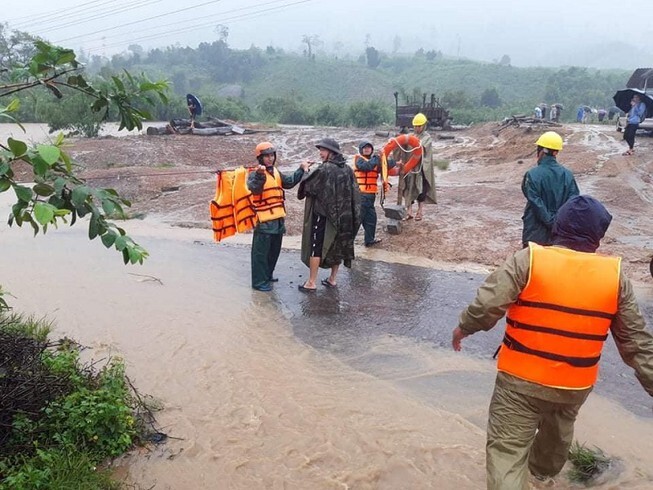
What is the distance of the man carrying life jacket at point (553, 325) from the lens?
2.50 m

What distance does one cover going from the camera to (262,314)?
5.99 metres

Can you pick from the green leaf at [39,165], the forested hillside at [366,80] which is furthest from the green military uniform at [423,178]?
the forested hillside at [366,80]

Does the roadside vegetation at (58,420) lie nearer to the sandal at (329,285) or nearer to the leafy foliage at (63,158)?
the leafy foliage at (63,158)

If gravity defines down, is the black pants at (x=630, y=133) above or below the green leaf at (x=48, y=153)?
below

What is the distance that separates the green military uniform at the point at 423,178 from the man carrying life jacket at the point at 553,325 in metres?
6.08

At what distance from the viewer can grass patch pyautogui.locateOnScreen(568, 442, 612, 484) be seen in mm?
3267

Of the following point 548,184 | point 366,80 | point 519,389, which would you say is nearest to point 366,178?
point 548,184

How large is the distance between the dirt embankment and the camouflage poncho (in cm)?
196

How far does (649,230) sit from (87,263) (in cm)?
834

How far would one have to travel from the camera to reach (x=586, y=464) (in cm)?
333

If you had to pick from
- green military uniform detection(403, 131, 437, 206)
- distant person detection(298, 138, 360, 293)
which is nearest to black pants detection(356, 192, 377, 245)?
green military uniform detection(403, 131, 437, 206)

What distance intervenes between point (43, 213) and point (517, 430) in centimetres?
225

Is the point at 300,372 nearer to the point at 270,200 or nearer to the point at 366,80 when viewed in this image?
the point at 270,200

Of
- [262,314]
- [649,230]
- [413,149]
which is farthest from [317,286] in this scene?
[649,230]
